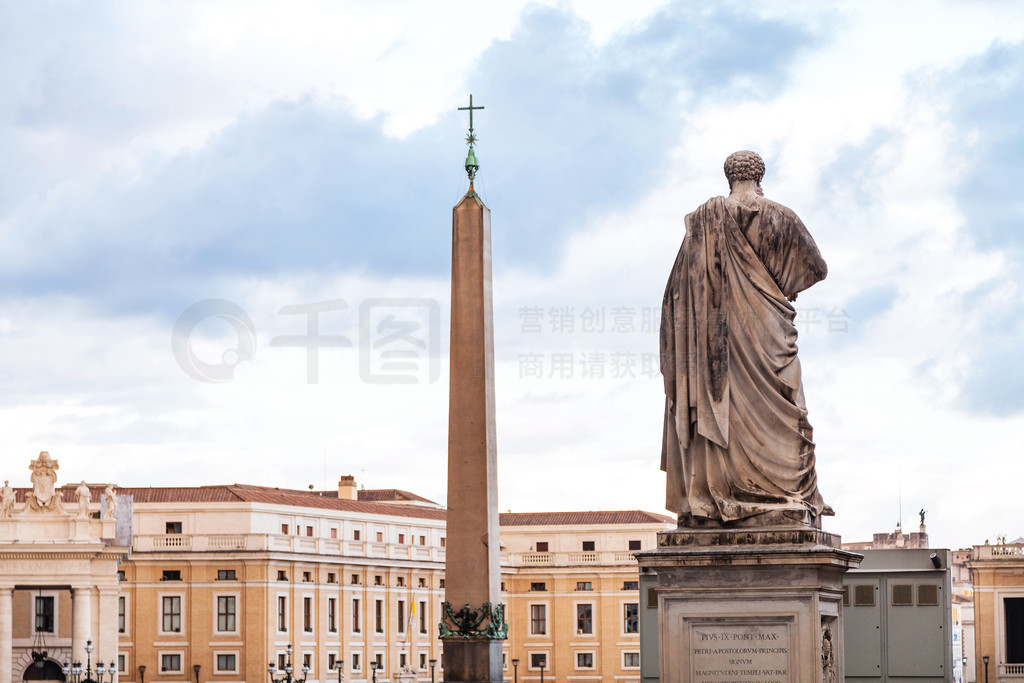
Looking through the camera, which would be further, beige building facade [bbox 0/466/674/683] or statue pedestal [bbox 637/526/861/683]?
beige building facade [bbox 0/466/674/683]

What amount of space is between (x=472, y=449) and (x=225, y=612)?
68.4 m

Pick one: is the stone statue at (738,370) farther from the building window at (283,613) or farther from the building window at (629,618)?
the building window at (629,618)

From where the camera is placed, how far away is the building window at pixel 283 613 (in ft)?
349

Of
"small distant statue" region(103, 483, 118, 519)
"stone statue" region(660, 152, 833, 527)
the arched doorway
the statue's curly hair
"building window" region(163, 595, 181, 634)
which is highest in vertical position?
"small distant statue" region(103, 483, 118, 519)

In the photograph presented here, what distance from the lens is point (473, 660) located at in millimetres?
43469

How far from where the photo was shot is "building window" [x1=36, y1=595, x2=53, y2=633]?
4060 inches

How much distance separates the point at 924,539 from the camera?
6245 inches

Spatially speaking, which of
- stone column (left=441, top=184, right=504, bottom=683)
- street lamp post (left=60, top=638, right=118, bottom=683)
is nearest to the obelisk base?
stone column (left=441, top=184, right=504, bottom=683)

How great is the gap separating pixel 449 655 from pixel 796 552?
30.4 meters

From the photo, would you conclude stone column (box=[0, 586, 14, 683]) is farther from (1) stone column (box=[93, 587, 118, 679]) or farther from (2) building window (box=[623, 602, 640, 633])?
(2) building window (box=[623, 602, 640, 633])

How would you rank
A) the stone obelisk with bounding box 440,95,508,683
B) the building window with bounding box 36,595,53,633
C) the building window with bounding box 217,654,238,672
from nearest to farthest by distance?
1. the stone obelisk with bounding box 440,95,508,683
2. the building window with bounding box 36,595,53,633
3. the building window with bounding box 217,654,238,672

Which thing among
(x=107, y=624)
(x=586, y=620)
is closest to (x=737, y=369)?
(x=107, y=624)

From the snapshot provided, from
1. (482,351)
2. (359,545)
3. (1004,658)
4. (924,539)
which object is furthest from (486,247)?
(924,539)

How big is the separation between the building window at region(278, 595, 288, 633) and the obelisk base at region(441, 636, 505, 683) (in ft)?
207
